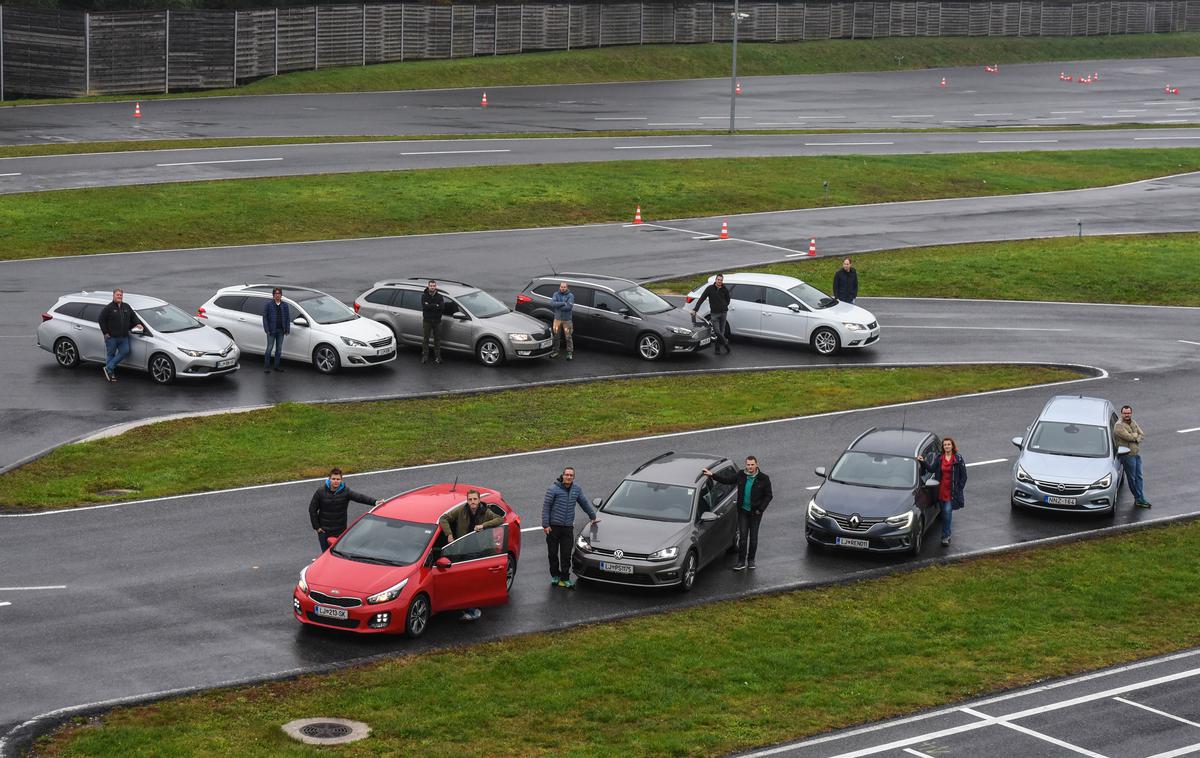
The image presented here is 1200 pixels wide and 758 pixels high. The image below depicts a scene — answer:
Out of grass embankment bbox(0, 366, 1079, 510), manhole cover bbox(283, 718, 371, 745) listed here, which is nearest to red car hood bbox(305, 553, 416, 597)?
manhole cover bbox(283, 718, 371, 745)

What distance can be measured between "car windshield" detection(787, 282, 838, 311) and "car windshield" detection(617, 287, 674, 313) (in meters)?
3.10

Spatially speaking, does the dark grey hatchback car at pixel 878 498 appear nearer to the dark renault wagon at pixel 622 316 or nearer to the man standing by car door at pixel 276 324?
the dark renault wagon at pixel 622 316

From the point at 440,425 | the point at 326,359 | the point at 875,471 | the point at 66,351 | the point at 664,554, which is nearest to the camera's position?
the point at 664,554

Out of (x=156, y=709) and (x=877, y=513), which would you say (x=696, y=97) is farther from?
(x=156, y=709)

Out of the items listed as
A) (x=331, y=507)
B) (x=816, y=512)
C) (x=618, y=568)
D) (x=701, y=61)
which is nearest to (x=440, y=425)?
(x=331, y=507)

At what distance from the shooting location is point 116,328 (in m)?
28.3

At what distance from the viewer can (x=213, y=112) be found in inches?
2267

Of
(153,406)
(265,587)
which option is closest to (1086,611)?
(265,587)

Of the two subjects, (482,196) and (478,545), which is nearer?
(478,545)

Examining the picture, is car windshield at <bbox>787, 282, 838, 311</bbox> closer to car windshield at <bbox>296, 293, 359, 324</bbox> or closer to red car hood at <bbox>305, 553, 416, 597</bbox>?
car windshield at <bbox>296, 293, 359, 324</bbox>

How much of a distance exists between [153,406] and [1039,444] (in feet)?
53.1

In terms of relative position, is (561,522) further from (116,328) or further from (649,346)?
(649,346)

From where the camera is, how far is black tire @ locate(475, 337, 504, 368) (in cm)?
3114

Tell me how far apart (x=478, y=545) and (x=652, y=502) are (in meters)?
2.88
